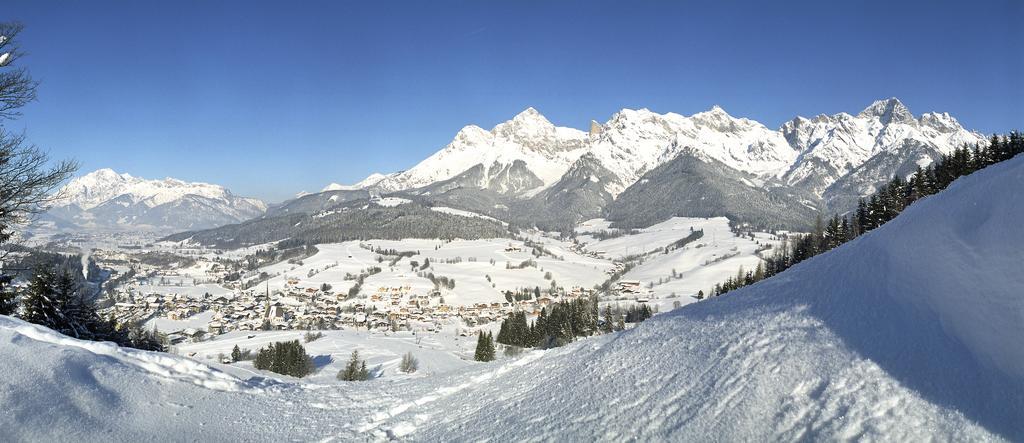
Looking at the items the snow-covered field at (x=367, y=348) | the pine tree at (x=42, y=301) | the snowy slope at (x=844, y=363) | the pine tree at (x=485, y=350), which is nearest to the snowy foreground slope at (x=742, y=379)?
the snowy slope at (x=844, y=363)

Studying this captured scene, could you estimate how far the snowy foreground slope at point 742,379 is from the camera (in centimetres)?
638

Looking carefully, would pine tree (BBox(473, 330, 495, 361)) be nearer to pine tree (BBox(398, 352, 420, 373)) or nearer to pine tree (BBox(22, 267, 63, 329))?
pine tree (BBox(398, 352, 420, 373))

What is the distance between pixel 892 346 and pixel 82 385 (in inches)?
483

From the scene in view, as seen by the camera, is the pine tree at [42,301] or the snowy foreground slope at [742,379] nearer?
the snowy foreground slope at [742,379]

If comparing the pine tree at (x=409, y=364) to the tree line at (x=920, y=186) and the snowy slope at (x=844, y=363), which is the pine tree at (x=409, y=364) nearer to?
the tree line at (x=920, y=186)

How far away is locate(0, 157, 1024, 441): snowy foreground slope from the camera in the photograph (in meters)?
6.38

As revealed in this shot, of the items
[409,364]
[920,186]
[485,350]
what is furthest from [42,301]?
[920,186]

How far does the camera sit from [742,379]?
7688 millimetres

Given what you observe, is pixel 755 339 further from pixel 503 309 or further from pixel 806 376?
pixel 503 309

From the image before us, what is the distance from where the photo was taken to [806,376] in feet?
23.6

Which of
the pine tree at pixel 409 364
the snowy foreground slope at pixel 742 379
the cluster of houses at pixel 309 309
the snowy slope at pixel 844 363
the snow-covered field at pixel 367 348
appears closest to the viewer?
the snowy slope at pixel 844 363

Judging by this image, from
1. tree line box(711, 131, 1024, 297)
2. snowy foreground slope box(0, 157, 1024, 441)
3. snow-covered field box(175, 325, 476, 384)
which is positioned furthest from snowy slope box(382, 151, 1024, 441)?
snow-covered field box(175, 325, 476, 384)

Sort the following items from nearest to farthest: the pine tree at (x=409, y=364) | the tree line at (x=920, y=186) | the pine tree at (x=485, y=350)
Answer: the tree line at (x=920, y=186)
the pine tree at (x=485, y=350)
the pine tree at (x=409, y=364)

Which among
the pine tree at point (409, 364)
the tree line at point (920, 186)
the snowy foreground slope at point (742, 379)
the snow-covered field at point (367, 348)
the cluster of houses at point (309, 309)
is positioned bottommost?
the snow-covered field at point (367, 348)
